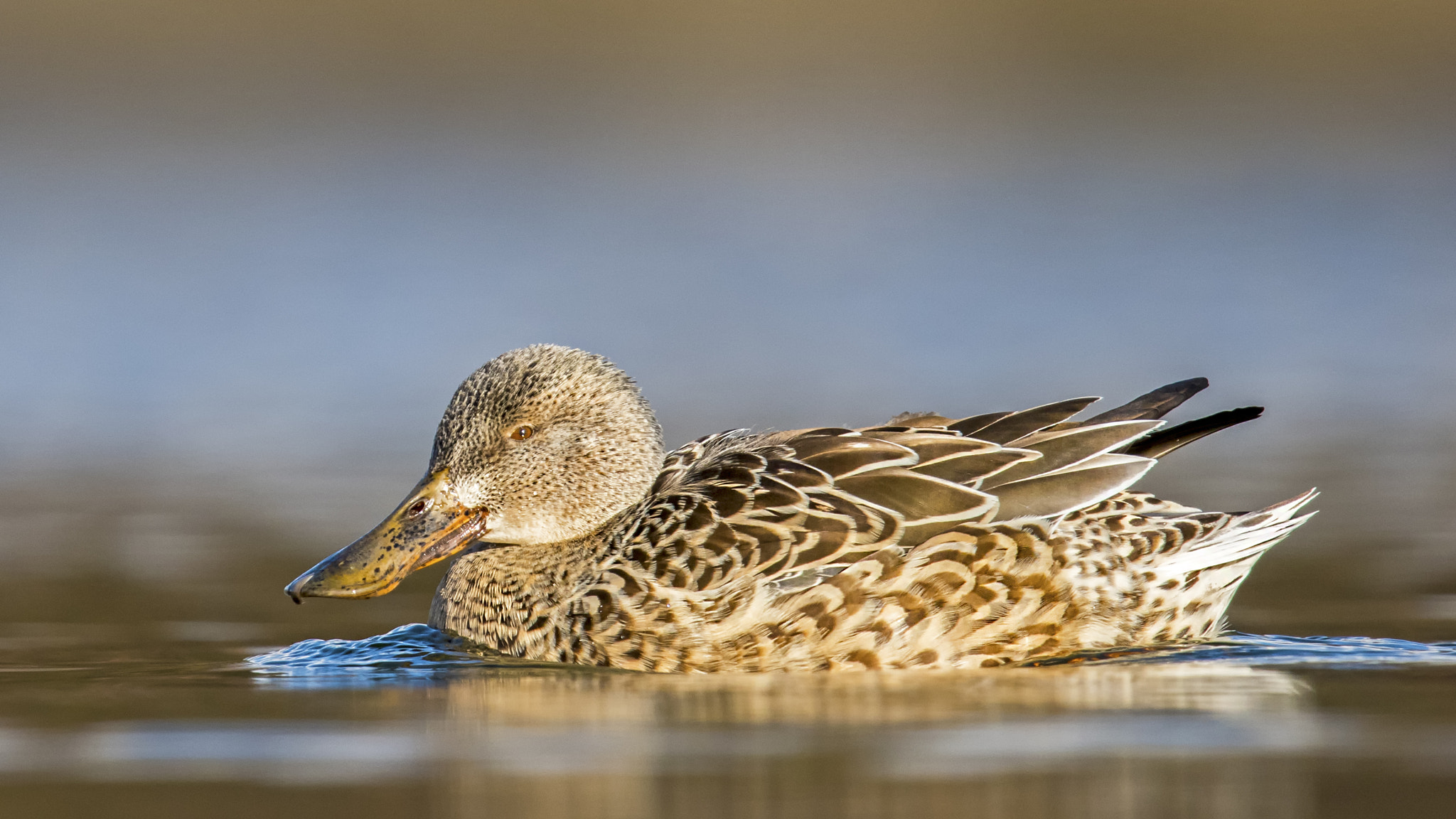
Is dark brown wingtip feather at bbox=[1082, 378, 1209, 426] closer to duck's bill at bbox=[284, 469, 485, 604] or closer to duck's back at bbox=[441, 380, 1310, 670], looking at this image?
duck's back at bbox=[441, 380, 1310, 670]

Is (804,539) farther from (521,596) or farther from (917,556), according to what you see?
(521,596)

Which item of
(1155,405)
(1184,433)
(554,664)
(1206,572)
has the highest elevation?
(1155,405)

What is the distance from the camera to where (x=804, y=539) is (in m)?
6.38

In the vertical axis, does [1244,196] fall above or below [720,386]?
above

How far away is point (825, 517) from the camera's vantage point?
643 cm

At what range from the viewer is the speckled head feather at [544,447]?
7.03m

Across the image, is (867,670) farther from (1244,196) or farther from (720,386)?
(1244,196)

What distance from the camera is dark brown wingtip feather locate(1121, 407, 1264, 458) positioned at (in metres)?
6.47

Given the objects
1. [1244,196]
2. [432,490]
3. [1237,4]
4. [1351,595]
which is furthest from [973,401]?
[1237,4]

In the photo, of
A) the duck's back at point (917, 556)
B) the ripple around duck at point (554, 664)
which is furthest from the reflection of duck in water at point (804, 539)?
the ripple around duck at point (554, 664)

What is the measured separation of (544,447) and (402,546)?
67cm

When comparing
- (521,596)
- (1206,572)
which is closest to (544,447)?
(521,596)

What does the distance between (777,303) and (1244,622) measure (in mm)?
7988

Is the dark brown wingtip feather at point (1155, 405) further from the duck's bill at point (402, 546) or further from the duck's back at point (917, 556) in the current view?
the duck's bill at point (402, 546)
